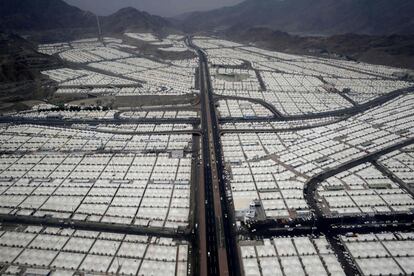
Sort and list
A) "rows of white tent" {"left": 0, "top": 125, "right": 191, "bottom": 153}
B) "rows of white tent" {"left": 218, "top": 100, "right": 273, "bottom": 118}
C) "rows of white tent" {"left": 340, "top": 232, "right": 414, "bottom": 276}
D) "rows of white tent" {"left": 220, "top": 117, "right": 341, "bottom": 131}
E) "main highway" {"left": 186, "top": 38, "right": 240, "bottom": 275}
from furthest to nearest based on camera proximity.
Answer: "rows of white tent" {"left": 218, "top": 100, "right": 273, "bottom": 118} < "rows of white tent" {"left": 220, "top": 117, "right": 341, "bottom": 131} < "rows of white tent" {"left": 0, "top": 125, "right": 191, "bottom": 153} < "main highway" {"left": 186, "top": 38, "right": 240, "bottom": 275} < "rows of white tent" {"left": 340, "top": 232, "right": 414, "bottom": 276}

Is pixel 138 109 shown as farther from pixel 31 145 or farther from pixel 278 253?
pixel 278 253

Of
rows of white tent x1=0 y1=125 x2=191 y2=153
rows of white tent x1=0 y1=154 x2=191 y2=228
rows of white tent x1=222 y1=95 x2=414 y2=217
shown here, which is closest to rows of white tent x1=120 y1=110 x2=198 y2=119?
rows of white tent x1=0 y1=125 x2=191 y2=153

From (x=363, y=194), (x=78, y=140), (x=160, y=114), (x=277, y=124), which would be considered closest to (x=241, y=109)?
(x=277, y=124)

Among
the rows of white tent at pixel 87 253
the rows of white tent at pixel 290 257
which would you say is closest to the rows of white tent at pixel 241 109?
the rows of white tent at pixel 290 257

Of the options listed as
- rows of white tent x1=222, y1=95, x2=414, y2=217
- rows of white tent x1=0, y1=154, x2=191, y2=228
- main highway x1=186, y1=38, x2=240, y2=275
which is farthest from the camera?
rows of white tent x1=222, y1=95, x2=414, y2=217

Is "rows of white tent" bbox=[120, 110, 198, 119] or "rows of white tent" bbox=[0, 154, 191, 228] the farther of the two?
"rows of white tent" bbox=[120, 110, 198, 119]

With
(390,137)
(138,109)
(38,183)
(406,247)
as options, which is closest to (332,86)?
(390,137)

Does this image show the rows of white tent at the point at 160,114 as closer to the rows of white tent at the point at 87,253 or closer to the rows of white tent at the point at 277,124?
the rows of white tent at the point at 277,124

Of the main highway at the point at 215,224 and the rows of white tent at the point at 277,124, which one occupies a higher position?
A: the rows of white tent at the point at 277,124

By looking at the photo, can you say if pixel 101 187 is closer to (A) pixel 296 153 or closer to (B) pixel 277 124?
(A) pixel 296 153

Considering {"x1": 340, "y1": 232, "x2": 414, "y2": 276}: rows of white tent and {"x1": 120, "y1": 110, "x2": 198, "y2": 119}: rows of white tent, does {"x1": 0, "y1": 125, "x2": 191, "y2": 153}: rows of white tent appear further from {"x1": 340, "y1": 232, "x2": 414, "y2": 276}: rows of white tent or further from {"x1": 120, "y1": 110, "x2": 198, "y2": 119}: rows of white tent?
{"x1": 340, "y1": 232, "x2": 414, "y2": 276}: rows of white tent

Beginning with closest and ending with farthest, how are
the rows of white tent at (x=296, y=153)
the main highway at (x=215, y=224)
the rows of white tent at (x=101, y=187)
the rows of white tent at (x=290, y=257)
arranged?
the rows of white tent at (x=290, y=257) < the main highway at (x=215, y=224) < the rows of white tent at (x=101, y=187) < the rows of white tent at (x=296, y=153)
